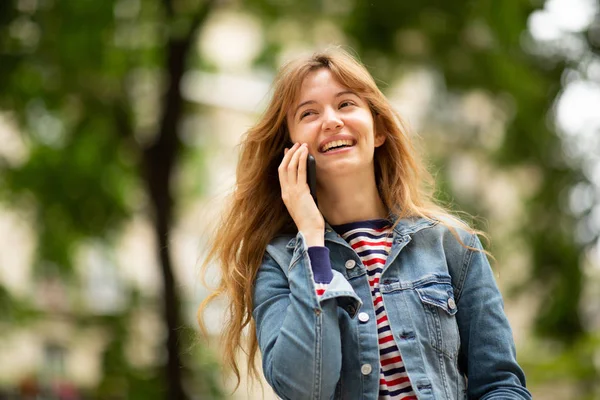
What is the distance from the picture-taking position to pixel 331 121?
2.55 metres

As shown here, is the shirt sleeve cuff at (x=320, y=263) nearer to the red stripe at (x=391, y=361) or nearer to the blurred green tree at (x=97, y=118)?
the red stripe at (x=391, y=361)

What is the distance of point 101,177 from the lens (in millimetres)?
10102

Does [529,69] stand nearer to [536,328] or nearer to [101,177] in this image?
[536,328]

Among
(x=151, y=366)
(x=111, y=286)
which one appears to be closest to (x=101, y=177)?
(x=151, y=366)

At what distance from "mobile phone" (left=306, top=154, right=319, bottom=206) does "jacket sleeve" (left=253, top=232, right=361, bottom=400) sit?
155 mm

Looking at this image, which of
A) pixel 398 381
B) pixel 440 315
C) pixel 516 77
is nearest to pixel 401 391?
pixel 398 381

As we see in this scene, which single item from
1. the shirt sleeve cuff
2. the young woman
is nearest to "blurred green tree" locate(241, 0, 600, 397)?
the young woman

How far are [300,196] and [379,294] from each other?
0.36 metres

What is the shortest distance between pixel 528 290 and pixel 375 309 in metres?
7.75

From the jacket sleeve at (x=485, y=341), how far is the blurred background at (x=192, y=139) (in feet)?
14.4

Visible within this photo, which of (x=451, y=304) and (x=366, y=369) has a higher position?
(x=451, y=304)

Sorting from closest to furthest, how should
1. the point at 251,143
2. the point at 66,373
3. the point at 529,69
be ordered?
the point at 251,143, the point at 529,69, the point at 66,373

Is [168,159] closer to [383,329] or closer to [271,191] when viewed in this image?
[271,191]

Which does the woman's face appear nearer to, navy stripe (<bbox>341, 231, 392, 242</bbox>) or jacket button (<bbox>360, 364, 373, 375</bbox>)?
navy stripe (<bbox>341, 231, 392, 242</bbox>)
